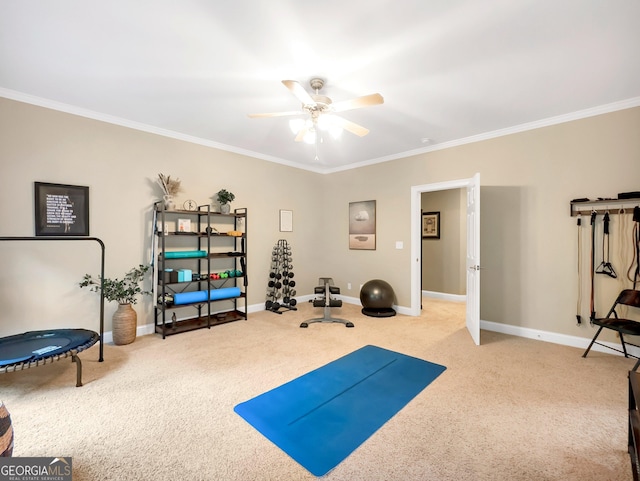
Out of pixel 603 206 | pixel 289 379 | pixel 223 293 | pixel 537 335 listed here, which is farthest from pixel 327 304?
pixel 603 206

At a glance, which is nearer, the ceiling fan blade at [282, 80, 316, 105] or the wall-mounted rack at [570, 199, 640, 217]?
the ceiling fan blade at [282, 80, 316, 105]

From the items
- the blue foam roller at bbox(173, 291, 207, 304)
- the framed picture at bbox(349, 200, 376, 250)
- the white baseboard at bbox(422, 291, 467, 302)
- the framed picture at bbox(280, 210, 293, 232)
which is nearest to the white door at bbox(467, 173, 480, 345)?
the framed picture at bbox(349, 200, 376, 250)

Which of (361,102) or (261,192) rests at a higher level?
(361,102)

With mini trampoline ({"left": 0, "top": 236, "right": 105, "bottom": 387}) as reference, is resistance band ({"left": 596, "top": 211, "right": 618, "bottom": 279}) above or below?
above

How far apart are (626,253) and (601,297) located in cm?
57

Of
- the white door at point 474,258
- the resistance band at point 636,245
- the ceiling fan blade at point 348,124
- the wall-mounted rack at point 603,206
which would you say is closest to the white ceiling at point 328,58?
the ceiling fan blade at point 348,124

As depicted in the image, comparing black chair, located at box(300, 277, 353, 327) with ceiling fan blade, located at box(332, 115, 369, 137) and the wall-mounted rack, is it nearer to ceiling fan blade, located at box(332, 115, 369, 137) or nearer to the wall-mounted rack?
ceiling fan blade, located at box(332, 115, 369, 137)

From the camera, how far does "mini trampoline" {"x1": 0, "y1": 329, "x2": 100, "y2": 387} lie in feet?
8.05

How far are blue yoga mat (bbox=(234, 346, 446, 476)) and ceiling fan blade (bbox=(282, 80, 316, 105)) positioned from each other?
2494mm

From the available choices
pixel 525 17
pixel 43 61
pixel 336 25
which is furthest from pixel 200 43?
pixel 525 17

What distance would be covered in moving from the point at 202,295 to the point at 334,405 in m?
2.68

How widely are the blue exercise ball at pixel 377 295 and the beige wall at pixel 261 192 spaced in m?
0.32

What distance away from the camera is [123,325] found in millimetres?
3693

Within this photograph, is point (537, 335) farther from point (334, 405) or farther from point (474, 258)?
point (334, 405)
